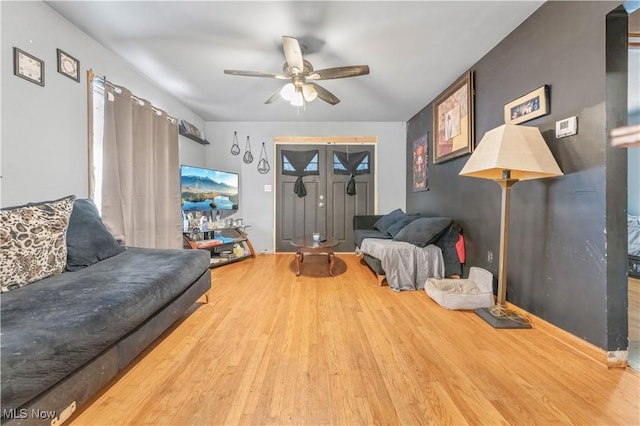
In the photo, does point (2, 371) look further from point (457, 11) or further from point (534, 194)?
point (457, 11)

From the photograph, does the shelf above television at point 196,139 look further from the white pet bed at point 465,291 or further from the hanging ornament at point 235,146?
the white pet bed at point 465,291

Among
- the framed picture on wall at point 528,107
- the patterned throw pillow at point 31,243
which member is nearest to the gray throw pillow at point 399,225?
the framed picture on wall at point 528,107

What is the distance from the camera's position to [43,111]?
1.76 m

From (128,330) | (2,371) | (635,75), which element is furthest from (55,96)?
(635,75)

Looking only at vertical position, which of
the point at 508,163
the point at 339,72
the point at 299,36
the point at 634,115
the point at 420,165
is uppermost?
the point at 299,36

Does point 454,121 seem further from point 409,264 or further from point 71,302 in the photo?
point 71,302

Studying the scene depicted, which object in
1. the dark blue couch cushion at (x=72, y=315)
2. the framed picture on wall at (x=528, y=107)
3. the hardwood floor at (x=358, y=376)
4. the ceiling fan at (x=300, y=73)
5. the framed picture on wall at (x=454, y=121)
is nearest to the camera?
the dark blue couch cushion at (x=72, y=315)

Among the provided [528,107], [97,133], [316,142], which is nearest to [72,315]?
[97,133]

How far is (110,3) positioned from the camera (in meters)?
1.76

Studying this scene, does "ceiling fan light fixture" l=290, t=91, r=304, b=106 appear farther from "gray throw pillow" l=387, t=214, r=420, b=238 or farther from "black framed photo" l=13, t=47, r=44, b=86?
"gray throw pillow" l=387, t=214, r=420, b=238

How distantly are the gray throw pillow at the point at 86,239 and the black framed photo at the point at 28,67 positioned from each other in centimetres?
87

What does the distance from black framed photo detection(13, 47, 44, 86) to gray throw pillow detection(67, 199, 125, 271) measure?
Answer: 34.3 inches

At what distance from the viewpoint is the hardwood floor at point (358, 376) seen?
3.53 ft

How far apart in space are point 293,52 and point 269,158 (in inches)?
104
